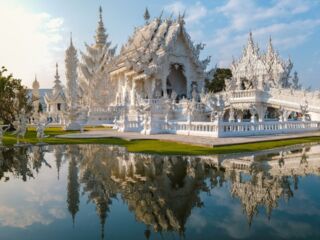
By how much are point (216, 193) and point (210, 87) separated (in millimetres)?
42556

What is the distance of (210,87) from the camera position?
47562mm

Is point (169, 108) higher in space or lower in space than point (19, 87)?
lower

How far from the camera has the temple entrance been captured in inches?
1326

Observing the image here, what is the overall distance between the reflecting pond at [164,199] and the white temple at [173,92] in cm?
735

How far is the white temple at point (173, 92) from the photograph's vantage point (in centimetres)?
1877

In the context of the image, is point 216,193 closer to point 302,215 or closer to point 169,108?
point 302,215

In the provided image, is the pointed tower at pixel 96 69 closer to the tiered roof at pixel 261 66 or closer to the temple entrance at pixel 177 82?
the temple entrance at pixel 177 82

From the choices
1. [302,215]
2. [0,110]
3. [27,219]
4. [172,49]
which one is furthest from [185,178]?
[172,49]

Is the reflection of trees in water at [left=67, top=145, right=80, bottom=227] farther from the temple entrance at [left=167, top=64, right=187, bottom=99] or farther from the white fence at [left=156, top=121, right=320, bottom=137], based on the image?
the temple entrance at [left=167, top=64, right=187, bottom=99]

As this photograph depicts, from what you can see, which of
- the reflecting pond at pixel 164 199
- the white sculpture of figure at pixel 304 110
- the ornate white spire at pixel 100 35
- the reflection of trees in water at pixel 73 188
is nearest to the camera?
the reflecting pond at pixel 164 199

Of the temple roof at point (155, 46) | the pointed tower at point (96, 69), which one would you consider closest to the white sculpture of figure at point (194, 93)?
the temple roof at point (155, 46)

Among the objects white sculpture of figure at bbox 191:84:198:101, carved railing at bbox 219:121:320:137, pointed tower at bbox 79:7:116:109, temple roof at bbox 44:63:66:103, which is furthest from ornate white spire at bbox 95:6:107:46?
carved railing at bbox 219:121:320:137

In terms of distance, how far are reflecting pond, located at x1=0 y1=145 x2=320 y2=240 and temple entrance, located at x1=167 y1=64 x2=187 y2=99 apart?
24751 mm

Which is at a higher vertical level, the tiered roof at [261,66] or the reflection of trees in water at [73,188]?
the tiered roof at [261,66]
